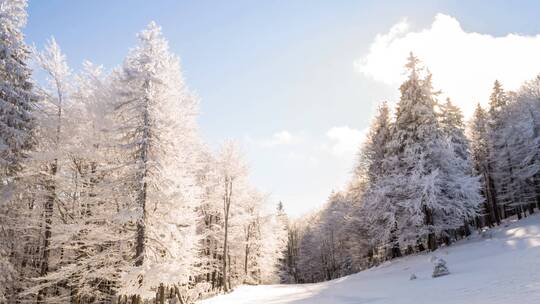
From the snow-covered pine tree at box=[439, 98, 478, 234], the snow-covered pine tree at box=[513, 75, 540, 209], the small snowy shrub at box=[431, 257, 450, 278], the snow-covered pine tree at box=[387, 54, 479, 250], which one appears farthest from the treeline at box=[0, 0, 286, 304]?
the snow-covered pine tree at box=[513, 75, 540, 209]

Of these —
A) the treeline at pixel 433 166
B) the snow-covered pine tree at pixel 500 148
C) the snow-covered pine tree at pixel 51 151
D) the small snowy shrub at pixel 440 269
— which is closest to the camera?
the small snowy shrub at pixel 440 269

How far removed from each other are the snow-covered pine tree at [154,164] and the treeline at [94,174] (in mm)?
46

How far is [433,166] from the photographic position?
26031 mm

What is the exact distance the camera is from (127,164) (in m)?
15.2

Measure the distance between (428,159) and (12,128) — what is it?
2506 centimetres

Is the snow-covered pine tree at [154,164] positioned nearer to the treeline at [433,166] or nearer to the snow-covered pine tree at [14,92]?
the snow-covered pine tree at [14,92]

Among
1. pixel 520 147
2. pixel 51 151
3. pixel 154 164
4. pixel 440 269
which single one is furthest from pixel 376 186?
pixel 51 151

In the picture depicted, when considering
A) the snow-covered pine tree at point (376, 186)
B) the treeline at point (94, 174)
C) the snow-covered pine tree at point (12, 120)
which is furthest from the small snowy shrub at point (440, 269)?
the snow-covered pine tree at point (12, 120)

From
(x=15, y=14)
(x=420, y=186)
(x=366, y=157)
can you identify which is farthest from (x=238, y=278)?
(x=15, y=14)

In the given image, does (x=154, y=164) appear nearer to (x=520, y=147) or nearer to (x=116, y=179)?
(x=116, y=179)

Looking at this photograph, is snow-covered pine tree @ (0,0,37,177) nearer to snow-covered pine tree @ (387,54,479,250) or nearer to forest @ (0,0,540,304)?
forest @ (0,0,540,304)

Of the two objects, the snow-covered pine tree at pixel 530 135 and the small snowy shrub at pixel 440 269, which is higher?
the snow-covered pine tree at pixel 530 135

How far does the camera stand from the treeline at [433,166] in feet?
83.5

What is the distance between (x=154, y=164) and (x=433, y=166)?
19.9 meters
